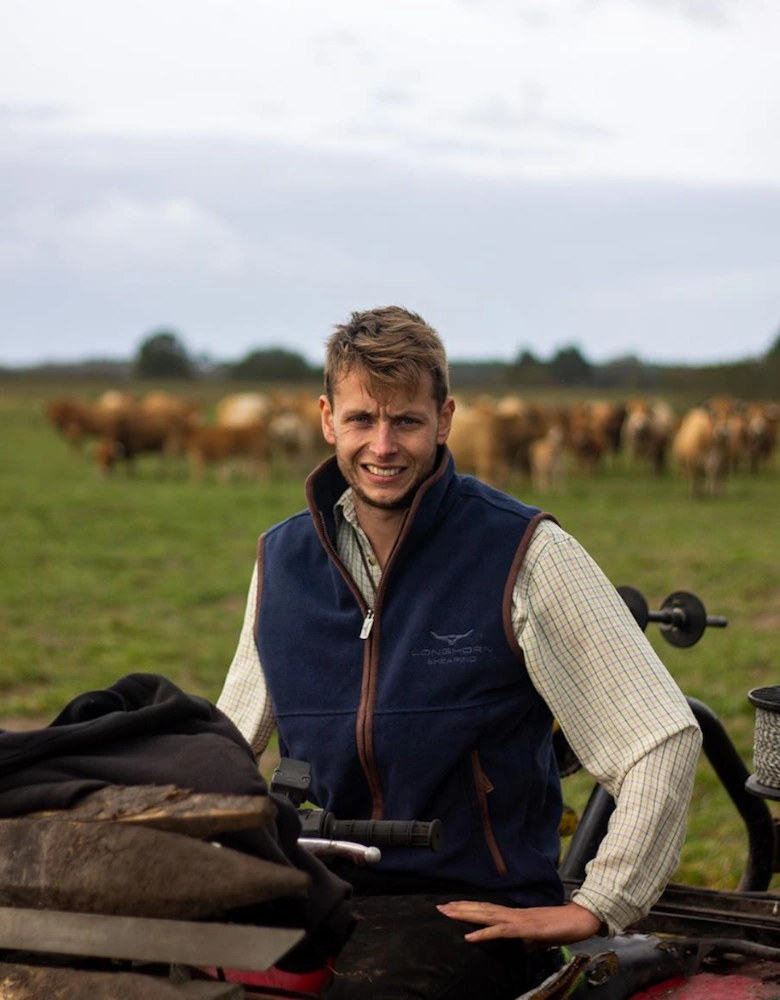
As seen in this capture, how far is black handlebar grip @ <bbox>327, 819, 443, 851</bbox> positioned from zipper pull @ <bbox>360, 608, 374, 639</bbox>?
0.36 m

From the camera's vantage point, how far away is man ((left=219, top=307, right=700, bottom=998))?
92.7 inches

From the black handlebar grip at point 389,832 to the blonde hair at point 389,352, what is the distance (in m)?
0.78

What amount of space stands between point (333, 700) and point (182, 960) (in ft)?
3.22

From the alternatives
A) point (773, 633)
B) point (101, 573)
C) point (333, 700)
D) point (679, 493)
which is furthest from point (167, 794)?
point (679, 493)

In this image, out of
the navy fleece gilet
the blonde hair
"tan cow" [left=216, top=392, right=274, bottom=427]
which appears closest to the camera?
the navy fleece gilet

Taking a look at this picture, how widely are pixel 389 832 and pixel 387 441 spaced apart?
28.4 inches

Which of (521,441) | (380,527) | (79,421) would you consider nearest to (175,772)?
(380,527)

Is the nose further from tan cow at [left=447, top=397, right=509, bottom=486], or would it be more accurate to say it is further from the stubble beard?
tan cow at [left=447, top=397, right=509, bottom=486]

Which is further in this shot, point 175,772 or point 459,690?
point 459,690

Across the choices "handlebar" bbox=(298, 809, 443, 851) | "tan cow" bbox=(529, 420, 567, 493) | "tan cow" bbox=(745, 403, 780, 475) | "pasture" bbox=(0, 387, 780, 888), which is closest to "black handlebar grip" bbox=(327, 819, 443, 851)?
"handlebar" bbox=(298, 809, 443, 851)

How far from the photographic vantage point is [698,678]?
28.2 feet

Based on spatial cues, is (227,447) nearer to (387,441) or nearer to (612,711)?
(387,441)

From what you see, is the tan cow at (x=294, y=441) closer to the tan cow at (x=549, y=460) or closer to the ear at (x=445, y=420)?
the tan cow at (x=549, y=460)

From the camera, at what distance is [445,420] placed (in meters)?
2.73
